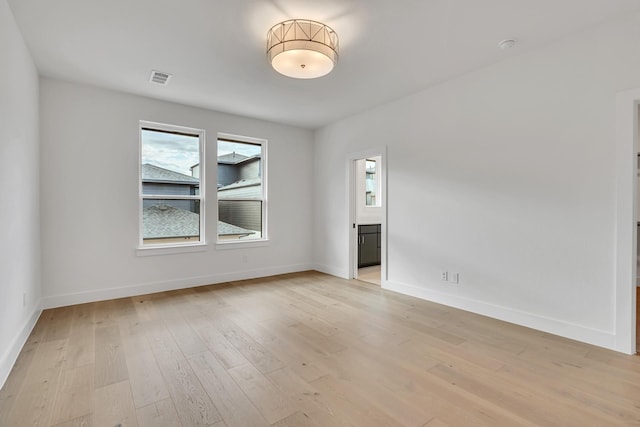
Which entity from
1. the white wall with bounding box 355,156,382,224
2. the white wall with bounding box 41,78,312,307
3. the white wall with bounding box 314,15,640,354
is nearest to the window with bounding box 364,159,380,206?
the white wall with bounding box 355,156,382,224

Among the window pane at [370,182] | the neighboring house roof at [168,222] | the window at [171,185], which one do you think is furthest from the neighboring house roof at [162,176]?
the window pane at [370,182]

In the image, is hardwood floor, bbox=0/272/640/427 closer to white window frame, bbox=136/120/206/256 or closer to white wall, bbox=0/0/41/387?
white wall, bbox=0/0/41/387

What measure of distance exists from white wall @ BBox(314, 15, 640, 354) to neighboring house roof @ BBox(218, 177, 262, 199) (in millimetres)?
2354

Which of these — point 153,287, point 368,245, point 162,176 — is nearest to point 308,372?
point 153,287

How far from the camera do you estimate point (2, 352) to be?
215 cm

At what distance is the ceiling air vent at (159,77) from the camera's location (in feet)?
11.3

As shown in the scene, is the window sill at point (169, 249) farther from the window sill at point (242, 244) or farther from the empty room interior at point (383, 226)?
the window sill at point (242, 244)

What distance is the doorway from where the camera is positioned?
194 inches

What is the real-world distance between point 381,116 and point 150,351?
405 cm

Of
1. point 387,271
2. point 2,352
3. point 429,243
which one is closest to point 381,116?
point 429,243

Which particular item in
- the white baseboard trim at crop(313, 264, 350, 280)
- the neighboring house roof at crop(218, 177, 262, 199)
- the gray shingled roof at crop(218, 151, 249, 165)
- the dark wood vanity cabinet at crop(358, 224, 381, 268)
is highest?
the gray shingled roof at crop(218, 151, 249, 165)

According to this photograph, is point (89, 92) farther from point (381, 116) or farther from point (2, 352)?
point (381, 116)

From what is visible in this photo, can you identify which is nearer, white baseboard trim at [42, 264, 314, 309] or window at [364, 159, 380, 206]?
white baseboard trim at [42, 264, 314, 309]

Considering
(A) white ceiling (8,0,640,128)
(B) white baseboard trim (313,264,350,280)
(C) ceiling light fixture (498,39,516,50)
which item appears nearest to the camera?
(A) white ceiling (8,0,640,128)
